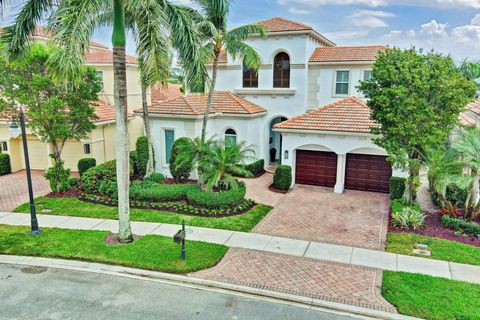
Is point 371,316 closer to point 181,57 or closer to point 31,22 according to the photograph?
point 181,57

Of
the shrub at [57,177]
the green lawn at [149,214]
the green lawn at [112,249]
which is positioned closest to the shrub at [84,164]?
the shrub at [57,177]

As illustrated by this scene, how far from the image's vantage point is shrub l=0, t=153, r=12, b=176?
21938 millimetres

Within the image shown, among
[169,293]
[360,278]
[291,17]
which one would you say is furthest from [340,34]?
[169,293]

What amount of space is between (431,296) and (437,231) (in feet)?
16.1

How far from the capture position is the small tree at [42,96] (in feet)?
53.5

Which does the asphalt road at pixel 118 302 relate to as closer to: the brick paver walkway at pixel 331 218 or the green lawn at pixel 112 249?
the green lawn at pixel 112 249

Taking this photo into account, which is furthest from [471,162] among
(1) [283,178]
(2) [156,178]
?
(2) [156,178]

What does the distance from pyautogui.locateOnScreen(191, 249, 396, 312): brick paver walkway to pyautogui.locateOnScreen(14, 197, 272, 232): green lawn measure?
264cm

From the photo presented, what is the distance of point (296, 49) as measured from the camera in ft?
73.8

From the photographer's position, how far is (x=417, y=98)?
44.1 feet

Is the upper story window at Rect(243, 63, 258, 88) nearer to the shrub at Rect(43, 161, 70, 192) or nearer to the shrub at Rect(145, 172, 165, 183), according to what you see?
the shrub at Rect(145, 172, 165, 183)

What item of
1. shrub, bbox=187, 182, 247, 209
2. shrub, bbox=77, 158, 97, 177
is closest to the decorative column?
shrub, bbox=187, 182, 247, 209

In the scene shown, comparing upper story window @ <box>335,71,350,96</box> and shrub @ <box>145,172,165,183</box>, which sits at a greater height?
upper story window @ <box>335,71,350,96</box>

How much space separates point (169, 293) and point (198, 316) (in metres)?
1.34
